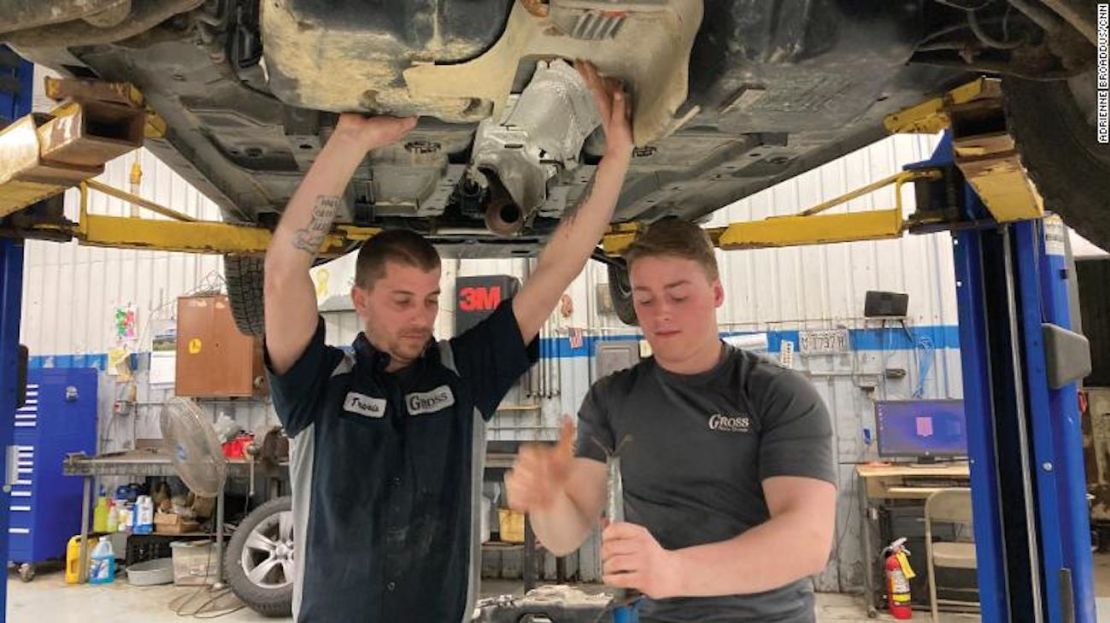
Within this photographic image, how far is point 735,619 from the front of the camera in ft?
4.03

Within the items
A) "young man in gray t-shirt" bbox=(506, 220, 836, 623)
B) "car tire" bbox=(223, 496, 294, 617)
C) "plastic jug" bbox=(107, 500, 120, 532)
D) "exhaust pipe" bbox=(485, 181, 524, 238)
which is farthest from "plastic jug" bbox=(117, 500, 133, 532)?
"young man in gray t-shirt" bbox=(506, 220, 836, 623)

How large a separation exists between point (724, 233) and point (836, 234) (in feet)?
1.19

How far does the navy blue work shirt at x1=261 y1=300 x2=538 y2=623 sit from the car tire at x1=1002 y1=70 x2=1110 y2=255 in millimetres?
1214

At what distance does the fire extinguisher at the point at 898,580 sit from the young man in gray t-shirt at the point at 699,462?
4457mm

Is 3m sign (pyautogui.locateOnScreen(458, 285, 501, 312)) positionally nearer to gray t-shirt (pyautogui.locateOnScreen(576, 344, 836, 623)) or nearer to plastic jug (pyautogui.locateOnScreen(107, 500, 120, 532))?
plastic jug (pyautogui.locateOnScreen(107, 500, 120, 532))

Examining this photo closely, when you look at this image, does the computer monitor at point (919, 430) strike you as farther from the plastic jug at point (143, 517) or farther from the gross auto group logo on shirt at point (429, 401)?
the plastic jug at point (143, 517)

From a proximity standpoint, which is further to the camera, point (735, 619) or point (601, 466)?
point (601, 466)

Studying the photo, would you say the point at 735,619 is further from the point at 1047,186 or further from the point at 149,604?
the point at 149,604

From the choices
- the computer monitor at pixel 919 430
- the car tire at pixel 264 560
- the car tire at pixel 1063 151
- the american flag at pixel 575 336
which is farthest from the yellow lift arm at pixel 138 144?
the american flag at pixel 575 336

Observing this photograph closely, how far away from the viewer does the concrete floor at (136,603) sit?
527 cm

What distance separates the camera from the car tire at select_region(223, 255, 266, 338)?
298 cm

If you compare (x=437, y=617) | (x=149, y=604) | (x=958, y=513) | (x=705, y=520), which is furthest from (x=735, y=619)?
(x=149, y=604)

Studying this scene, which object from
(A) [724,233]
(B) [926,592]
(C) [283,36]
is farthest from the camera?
(B) [926,592]

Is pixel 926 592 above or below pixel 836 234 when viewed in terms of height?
below
